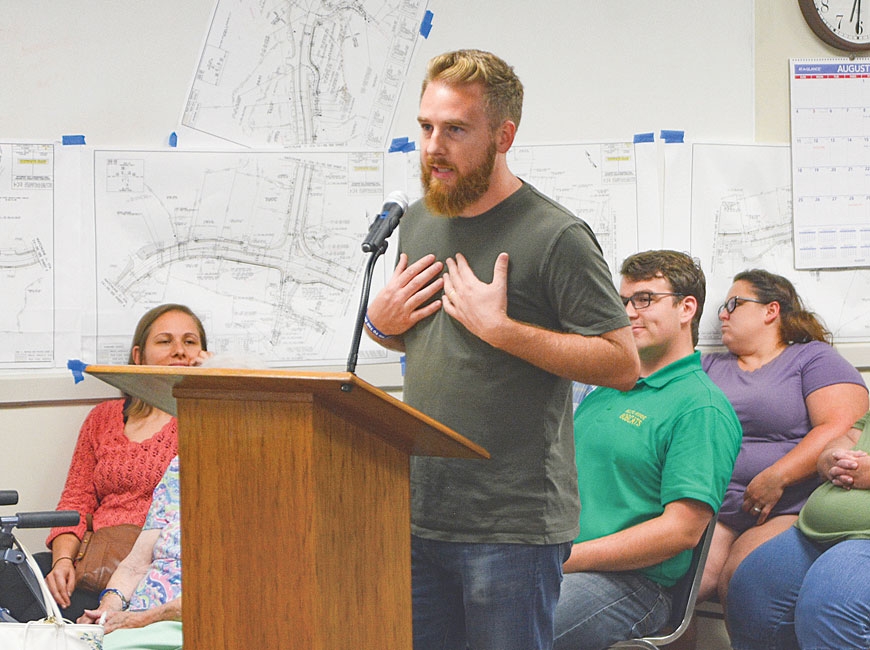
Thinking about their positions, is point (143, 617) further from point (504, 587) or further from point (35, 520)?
point (504, 587)

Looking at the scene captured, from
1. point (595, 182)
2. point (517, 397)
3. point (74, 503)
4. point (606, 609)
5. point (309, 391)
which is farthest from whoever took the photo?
point (595, 182)

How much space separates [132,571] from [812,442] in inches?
78.8

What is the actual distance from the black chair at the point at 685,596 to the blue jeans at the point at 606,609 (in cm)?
3

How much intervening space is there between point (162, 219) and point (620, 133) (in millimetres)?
1559

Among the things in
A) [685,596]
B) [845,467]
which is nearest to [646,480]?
[685,596]

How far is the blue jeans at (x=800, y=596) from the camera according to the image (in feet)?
7.66

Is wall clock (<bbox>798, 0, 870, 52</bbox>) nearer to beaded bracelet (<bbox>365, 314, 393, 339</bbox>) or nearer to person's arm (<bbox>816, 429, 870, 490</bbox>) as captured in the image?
person's arm (<bbox>816, 429, 870, 490</bbox>)

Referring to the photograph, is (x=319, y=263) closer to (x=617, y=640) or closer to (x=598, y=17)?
(x=598, y=17)

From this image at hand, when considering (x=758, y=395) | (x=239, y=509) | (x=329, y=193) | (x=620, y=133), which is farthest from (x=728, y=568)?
(x=239, y=509)

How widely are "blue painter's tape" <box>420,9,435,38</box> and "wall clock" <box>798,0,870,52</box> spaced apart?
1.31 m

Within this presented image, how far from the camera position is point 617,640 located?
226cm

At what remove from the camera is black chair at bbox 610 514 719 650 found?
92.4 inches

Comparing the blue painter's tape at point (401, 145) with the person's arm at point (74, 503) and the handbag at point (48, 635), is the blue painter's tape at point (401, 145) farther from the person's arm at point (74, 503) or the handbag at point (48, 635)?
the handbag at point (48, 635)

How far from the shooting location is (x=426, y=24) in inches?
126
